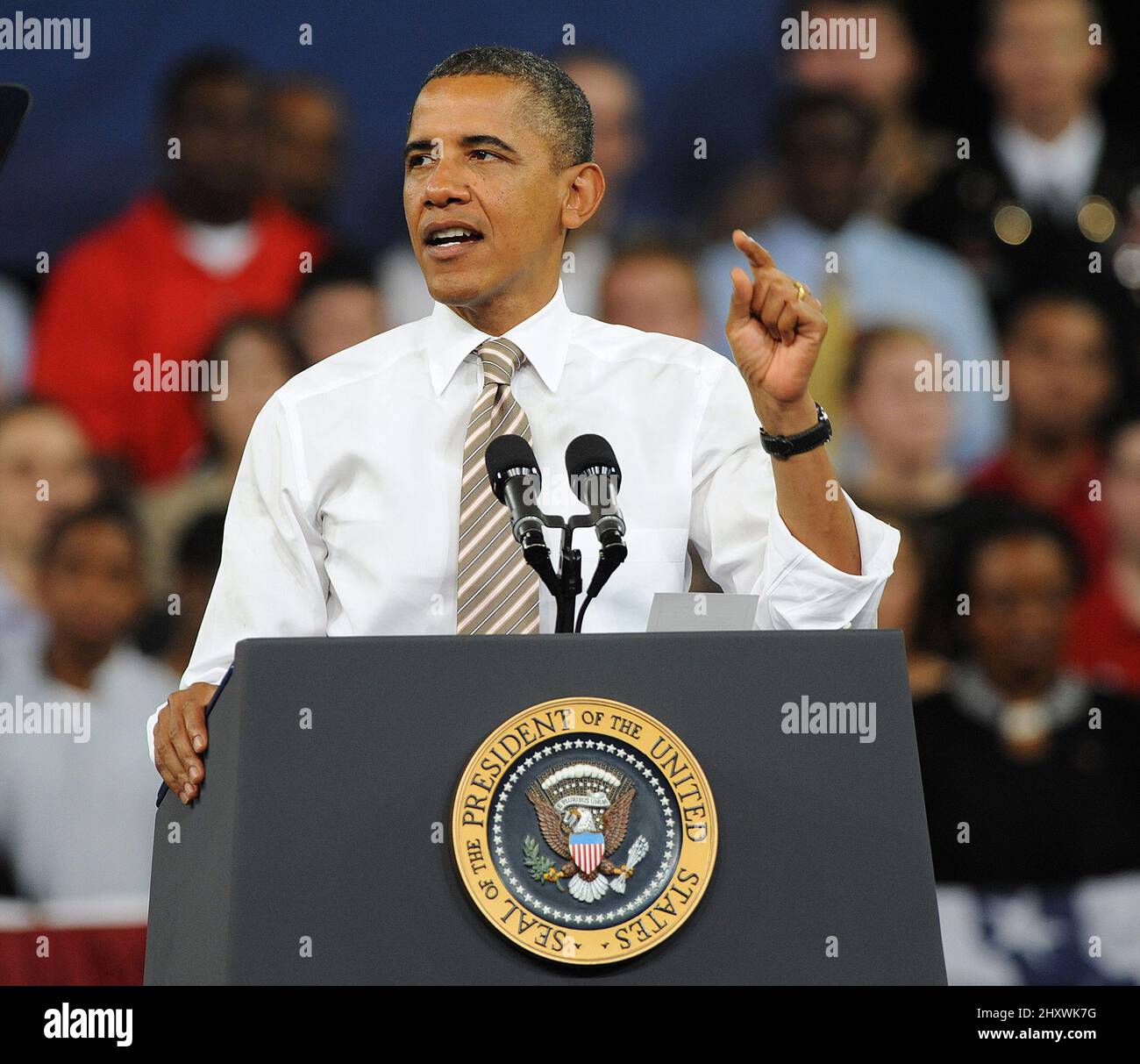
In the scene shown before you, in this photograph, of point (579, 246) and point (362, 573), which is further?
point (579, 246)

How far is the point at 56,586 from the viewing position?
3.59 metres

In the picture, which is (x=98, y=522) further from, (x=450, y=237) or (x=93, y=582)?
(x=450, y=237)

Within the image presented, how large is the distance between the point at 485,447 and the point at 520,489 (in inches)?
13.3

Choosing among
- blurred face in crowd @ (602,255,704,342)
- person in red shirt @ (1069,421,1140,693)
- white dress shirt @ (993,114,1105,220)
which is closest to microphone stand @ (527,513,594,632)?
blurred face in crowd @ (602,255,704,342)

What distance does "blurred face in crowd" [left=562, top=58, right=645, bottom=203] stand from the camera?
366 centimetres

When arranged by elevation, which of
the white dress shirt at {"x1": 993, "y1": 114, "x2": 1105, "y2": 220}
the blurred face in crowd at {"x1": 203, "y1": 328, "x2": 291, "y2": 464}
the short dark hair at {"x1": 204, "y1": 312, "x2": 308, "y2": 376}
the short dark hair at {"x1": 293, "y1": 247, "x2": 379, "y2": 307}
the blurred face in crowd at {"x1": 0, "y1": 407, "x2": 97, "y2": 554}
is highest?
the white dress shirt at {"x1": 993, "y1": 114, "x2": 1105, "y2": 220}

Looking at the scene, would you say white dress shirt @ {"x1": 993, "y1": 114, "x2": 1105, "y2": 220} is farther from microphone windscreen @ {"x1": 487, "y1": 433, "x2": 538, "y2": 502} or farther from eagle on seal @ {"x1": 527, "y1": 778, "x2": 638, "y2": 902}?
eagle on seal @ {"x1": 527, "y1": 778, "x2": 638, "y2": 902}

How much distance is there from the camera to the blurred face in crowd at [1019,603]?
359 centimetres

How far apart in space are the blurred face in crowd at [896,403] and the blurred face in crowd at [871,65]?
0.57 metres

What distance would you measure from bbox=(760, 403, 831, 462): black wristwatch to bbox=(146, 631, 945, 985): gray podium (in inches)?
14.0

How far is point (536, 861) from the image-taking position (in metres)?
1.32

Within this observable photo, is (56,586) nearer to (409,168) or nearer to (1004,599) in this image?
(409,168)
